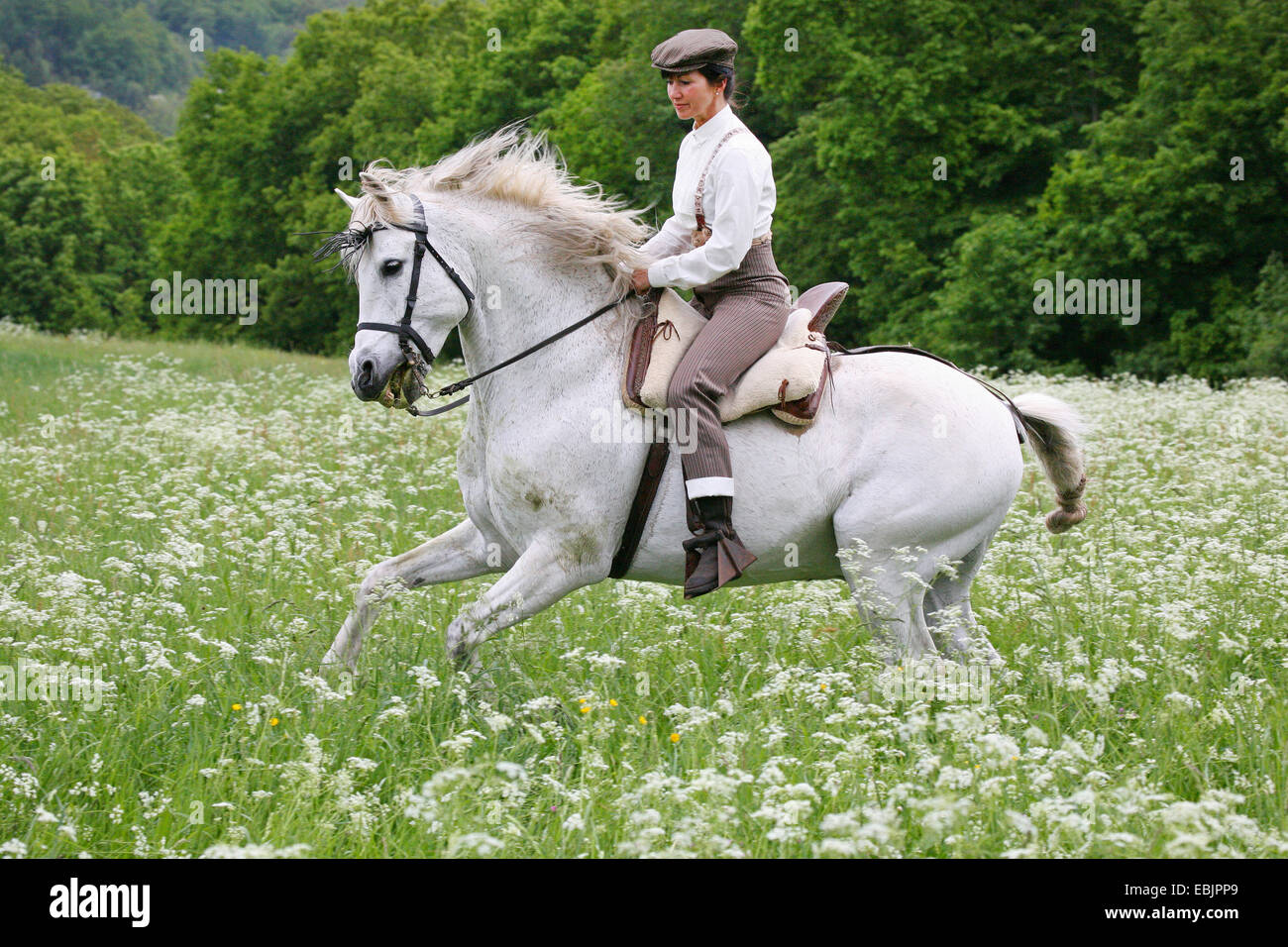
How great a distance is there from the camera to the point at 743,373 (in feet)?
19.1

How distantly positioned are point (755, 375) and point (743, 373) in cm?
6

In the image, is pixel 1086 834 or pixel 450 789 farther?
pixel 450 789

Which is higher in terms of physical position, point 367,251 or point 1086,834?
point 367,251

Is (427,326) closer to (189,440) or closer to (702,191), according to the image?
(702,191)

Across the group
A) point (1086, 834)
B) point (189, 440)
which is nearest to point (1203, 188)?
point (189, 440)

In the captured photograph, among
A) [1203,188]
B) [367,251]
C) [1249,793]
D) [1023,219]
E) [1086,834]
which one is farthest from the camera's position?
[1023,219]

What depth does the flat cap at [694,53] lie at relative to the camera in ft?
18.9

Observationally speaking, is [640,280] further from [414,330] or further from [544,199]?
[414,330]

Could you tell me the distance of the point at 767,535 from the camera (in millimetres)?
5879

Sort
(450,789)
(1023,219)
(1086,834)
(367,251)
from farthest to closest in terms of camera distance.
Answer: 1. (1023,219)
2. (367,251)
3. (450,789)
4. (1086,834)

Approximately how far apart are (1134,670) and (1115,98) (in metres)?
33.7

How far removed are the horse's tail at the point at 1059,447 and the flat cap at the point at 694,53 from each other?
2308 millimetres

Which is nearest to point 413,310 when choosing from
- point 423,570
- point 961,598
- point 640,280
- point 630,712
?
point 640,280

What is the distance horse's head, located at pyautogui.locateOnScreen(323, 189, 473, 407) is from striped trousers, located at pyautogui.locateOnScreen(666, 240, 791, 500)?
110 cm
